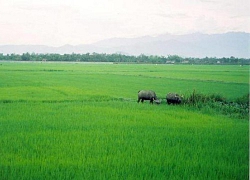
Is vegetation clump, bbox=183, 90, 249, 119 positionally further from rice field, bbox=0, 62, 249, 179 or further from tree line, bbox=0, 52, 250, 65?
tree line, bbox=0, 52, 250, 65

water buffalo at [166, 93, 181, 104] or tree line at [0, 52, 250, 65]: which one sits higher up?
tree line at [0, 52, 250, 65]

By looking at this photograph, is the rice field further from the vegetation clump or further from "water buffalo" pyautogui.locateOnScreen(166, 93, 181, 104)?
"water buffalo" pyautogui.locateOnScreen(166, 93, 181, 104)

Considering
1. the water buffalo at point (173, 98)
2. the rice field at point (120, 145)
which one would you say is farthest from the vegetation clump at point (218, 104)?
the rice field at point (120, 145)

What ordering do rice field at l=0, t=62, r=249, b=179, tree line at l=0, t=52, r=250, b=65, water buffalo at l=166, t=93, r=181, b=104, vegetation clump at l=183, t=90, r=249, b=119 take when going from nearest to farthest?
rice field at l=0, t=62, r=249, b=179 < vegetation clump at l=183, t=90, r=249, b=119 < water buffalo at l=166, t=93, r=181, b=104 < tree line at l=0, t=52, r=250, b=65

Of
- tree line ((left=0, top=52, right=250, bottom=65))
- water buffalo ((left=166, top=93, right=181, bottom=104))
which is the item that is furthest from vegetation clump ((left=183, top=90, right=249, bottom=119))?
tree line ((left=0, top=52, right=250, bottom=65))

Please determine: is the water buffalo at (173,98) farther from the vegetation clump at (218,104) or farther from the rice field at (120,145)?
the rice field at (120,145)

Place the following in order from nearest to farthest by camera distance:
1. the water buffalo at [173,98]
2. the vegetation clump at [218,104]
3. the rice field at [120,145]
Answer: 1. the rice field at [120,145]
2. the vegetation clump at [218,104]
3. the water buffalo at [173,98]

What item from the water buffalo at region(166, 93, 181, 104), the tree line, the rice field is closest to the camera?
the rice field

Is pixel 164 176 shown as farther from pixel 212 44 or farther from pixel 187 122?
pixel 212 44

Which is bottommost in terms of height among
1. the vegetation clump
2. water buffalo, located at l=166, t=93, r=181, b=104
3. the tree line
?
the vegetation clump

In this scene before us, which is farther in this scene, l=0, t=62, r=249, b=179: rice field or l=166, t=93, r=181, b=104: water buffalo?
l=166, t=93, r=181, b=104: water buffalo

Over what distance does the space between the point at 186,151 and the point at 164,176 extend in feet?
2.90

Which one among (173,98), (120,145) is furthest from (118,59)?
(120,145)

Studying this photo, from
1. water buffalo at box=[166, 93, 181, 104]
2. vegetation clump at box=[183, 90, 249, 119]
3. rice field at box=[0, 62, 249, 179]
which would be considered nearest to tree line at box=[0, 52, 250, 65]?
vegetation clump at box=[183, 90, 249, 119]
